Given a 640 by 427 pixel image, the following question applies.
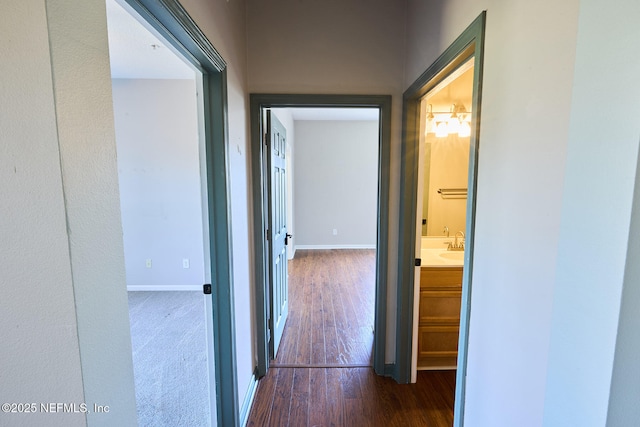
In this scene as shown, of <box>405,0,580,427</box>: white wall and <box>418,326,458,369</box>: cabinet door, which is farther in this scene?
<box>418,326,458,369</box>: cabinet door

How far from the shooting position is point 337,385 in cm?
209

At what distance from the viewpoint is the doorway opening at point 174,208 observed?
1371 mm

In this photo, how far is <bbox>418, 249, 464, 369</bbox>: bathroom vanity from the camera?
212cm

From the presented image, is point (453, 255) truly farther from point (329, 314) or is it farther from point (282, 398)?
point (282, 398)

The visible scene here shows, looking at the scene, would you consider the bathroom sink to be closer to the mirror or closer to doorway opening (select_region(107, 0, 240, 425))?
the mirror

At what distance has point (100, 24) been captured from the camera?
1.94ft

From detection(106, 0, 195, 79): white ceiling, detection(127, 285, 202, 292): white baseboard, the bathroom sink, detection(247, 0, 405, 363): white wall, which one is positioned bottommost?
detection(127, 285, 202, 292): white baseboard

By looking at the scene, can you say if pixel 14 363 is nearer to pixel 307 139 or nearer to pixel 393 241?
pixel 393 241

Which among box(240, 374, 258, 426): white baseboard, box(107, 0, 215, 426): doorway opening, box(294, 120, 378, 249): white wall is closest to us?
box(240, 374, 258, 426): white baseboard

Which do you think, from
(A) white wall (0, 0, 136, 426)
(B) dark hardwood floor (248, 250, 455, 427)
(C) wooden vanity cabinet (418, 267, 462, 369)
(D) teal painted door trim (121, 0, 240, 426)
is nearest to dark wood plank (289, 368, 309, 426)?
(B) dark hardwood floor (248, 250, 455, 427)

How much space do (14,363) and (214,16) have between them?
143 centimetres

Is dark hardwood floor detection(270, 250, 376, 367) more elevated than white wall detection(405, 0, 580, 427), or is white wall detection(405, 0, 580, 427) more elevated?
white wall detection(405, 0, 580, 427)

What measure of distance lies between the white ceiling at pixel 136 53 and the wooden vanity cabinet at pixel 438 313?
2506 millimetres

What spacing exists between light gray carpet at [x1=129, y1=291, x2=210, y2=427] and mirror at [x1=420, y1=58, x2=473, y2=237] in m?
2.41
